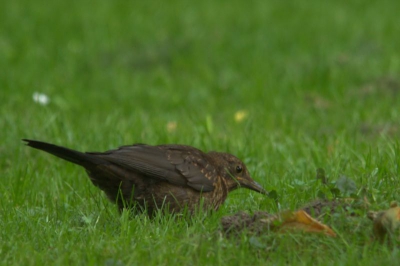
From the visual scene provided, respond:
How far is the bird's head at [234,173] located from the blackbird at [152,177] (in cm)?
18

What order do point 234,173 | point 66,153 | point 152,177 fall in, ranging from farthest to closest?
point 234,173
point 152,177
point 66,153

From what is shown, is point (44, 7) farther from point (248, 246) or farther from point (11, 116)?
point (248, 246)

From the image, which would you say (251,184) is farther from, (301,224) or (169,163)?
(301,224)

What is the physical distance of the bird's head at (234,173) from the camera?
5797 millimetres

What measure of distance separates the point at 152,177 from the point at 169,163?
0.16 metres

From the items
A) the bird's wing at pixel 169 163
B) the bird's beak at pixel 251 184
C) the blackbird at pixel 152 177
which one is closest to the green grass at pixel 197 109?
the bird's beak at pixel 251 184

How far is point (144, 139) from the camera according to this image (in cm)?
736

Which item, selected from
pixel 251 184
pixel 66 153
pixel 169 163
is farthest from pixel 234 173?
pixel 66 153

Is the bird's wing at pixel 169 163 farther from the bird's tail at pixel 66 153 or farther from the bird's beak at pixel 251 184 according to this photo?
the bird's beak at pixel 251 184

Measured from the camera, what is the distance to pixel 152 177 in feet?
→ 17.5

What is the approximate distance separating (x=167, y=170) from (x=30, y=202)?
103 centimetres

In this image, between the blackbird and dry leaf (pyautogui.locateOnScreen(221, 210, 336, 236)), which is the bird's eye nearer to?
the blackbird

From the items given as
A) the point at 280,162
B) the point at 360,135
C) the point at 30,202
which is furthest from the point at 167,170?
the point at 360,135

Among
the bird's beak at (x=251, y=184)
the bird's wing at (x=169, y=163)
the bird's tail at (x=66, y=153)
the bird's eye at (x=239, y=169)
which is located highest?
the bird's tail at (x=66, y=153)
